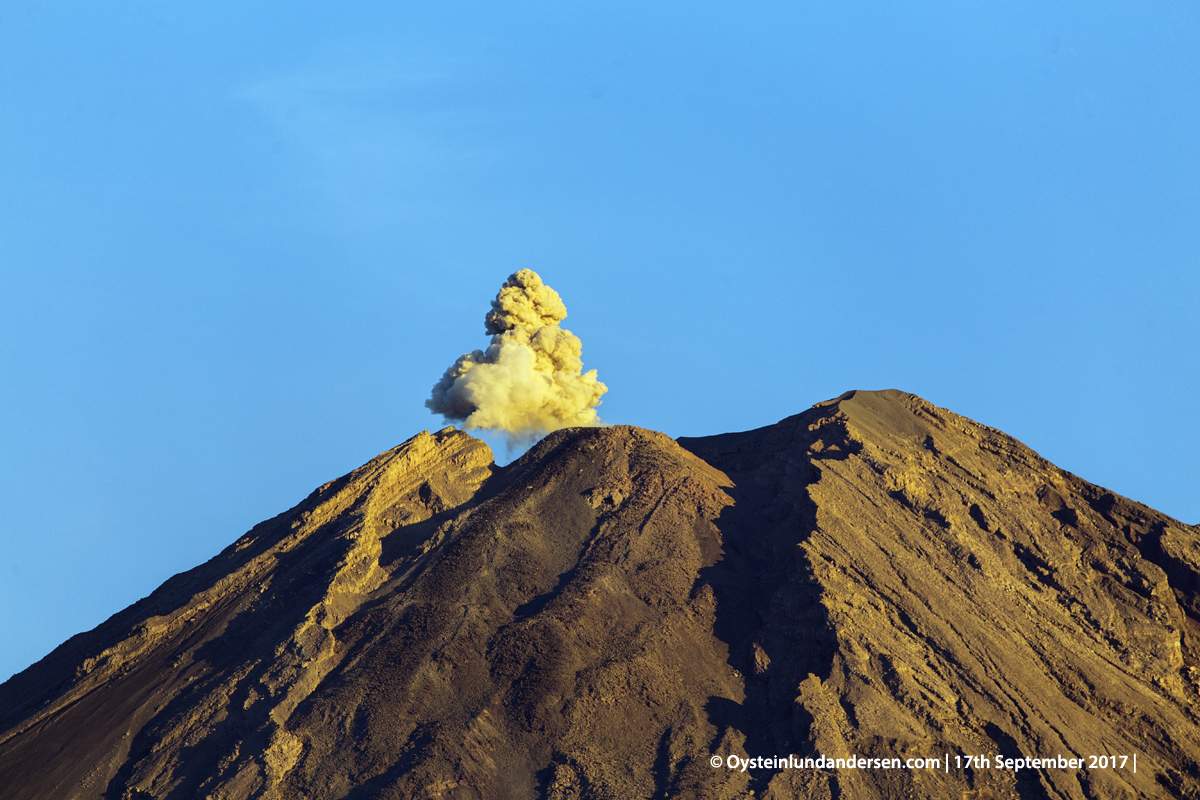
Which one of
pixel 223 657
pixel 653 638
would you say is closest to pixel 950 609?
pixel 653 638

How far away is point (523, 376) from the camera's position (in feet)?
250

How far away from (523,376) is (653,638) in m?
25.2

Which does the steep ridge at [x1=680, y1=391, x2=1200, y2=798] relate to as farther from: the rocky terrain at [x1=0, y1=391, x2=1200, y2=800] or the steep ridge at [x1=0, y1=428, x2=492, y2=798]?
the steep ridge at [x1=0, y1=428, x2=492, y2=798]

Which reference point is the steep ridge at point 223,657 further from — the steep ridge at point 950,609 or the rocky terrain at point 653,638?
the steep ridge at point 950,609

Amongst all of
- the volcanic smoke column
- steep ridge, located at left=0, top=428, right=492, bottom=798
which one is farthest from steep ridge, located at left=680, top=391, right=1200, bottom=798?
steep ridge, located at left=0, top=428, right=492, bottom=798

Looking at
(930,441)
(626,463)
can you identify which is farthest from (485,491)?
(930,441)

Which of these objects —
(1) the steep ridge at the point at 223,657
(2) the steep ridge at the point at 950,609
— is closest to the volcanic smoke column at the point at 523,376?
(1) the steep ridge at the point at 223,657

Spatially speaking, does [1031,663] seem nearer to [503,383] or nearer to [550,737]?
[550,737]

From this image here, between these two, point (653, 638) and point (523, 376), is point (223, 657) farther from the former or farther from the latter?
point (523, 376)

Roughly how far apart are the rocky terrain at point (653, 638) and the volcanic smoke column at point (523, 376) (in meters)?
8.50

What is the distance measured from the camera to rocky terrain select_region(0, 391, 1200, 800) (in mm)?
49219

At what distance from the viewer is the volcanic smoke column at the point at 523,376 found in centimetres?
7575

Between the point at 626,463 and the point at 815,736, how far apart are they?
18123 mm

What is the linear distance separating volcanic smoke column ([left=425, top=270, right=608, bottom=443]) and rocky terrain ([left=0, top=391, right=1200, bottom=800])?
8502 millimetres
